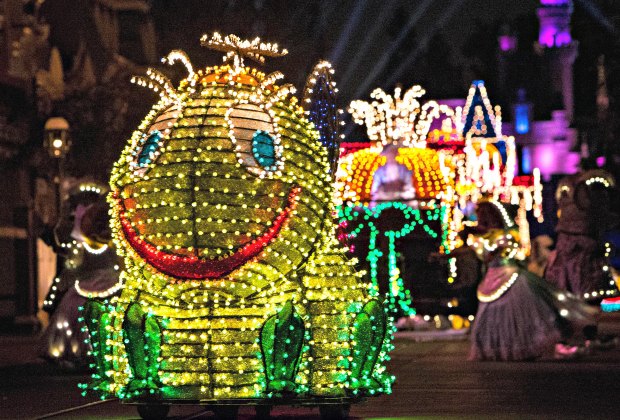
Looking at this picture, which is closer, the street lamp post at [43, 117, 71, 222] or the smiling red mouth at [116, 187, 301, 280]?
the smiling red mouth at [116, 187, 301, 280]

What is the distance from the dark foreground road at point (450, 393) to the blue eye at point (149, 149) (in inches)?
77.1

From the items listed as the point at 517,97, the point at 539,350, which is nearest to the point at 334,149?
the point at 539,350

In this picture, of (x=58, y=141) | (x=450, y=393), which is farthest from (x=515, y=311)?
(x=58, y=141)

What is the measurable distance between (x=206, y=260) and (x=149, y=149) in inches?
35.8

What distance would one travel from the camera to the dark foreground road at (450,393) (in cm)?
1050

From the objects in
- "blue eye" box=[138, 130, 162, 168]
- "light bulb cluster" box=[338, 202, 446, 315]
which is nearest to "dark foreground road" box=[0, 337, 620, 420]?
"blue eye" box=[138, 130, 162, 168]

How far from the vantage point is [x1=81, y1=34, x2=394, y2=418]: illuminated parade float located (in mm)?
9180

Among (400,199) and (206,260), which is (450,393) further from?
(400,199)

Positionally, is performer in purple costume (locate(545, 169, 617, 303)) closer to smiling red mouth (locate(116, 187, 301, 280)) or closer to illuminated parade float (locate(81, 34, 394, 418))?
illuminated parade float (locate(81, 34, 394, 418))

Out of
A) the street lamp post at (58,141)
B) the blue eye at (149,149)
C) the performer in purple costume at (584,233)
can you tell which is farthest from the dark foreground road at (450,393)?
the street lamp post at (58,141)

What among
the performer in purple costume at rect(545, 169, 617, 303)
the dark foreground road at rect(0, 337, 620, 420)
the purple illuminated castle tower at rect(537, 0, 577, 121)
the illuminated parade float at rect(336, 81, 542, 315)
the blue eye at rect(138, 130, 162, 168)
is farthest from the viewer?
the purple illuminated castle tower at rect(537, 0, 577, 121)

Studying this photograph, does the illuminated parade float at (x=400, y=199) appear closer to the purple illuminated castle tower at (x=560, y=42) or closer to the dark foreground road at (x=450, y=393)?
the dark foreground road at (x=450, y=393)

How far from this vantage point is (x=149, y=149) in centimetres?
959

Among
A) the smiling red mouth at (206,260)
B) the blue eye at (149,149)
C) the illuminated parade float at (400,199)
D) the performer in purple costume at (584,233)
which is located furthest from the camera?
the illuminated parade float at (400,199)
